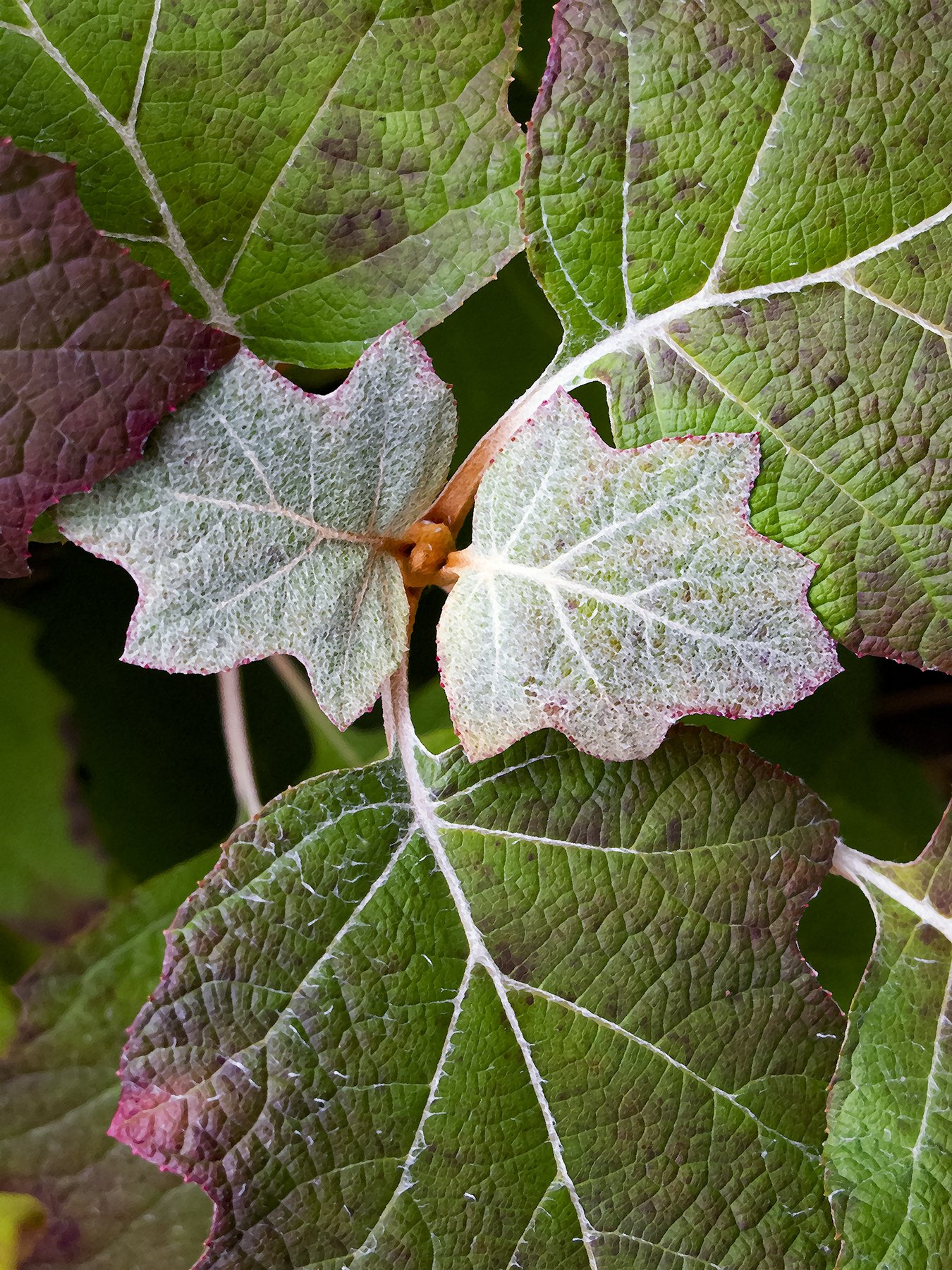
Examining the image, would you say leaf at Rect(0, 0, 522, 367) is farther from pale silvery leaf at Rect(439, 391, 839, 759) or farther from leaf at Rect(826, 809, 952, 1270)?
leaf at Rect(826, 809, 952, 1270)

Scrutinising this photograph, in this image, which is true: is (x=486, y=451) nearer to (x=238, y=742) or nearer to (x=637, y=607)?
(x=637, y=607)

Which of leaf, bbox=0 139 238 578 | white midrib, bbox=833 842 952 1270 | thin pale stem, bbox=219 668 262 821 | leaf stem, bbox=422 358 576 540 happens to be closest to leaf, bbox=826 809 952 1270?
white midrib, bbox=833 842 952 1270

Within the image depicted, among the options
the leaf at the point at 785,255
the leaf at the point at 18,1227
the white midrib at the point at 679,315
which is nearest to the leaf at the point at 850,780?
the leaf at the point at 785,255

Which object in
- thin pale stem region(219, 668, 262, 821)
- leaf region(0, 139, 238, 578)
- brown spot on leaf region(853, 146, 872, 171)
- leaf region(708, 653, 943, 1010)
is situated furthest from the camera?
leaf region(708, 653, 943, 1010)

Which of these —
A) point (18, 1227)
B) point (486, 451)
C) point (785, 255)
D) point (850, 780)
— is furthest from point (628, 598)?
point (18, 1227)

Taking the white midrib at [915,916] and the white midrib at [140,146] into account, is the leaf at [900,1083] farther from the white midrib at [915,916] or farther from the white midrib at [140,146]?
the white midrib at [140,146]
